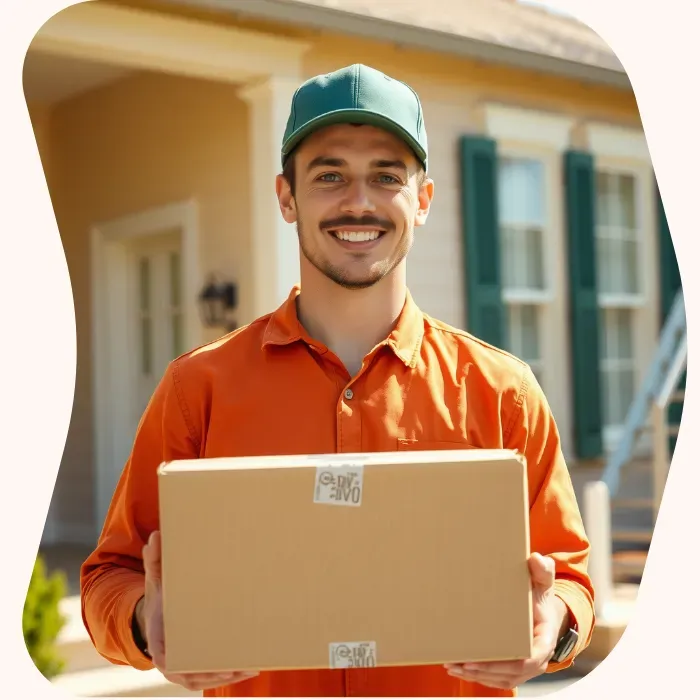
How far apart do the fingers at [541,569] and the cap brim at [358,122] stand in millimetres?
724

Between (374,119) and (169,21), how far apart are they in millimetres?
3910

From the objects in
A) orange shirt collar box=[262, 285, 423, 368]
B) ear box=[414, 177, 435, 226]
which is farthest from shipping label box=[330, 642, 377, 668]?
ear box=[414, 177, 435, 226]

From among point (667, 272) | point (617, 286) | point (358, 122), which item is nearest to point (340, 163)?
point (358, 122)

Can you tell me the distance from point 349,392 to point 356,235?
265mm

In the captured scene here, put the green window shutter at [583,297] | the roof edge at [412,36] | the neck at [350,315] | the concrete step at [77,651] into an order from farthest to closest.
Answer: the green window shutter at [583,297], the roof edge at [412,36], the concrete step at [77,651], the neck at [350,315]

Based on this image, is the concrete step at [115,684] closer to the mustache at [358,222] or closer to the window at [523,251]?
the window at [523,251]

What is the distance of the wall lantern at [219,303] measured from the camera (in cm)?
619

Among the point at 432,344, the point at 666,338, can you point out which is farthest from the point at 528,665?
the point at 666,338

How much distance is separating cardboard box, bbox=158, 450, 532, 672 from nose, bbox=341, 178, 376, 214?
459 mm

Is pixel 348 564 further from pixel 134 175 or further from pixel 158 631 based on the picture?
pixel 134 175

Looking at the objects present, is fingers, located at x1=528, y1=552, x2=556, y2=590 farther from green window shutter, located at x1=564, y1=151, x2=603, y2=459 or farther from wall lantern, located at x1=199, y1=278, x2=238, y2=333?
green window shutter, located at x1=564, y1=151, x2=603, y2=459

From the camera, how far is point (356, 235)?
1.88 meters

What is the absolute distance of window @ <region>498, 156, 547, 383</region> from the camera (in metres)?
7.12

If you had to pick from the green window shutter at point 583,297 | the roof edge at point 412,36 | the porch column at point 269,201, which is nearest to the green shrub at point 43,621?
the porch column at point 269,201
